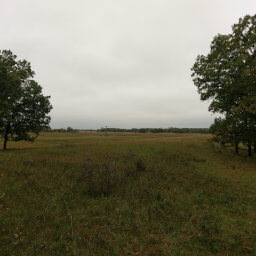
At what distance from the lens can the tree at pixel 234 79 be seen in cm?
1633

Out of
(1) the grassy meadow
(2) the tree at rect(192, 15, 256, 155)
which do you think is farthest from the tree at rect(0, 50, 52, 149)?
(2) the tree at rect(192, 15, 256, 155)

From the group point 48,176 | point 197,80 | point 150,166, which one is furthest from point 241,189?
point 197,80

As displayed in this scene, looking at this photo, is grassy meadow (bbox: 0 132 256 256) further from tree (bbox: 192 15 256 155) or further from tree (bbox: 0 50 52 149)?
tree (bbox: 0 50 52 149)

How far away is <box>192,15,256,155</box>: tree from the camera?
643 inches

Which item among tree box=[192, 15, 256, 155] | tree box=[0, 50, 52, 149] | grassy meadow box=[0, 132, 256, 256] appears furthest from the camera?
tree box=[0, 50, 52, 149]

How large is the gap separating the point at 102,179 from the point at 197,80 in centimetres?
1994

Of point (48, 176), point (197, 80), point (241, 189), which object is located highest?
point (197, 80)

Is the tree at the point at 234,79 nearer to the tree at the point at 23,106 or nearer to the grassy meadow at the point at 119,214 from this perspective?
the grassy meadow at the point at 119,214

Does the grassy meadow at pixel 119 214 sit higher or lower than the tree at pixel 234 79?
lower

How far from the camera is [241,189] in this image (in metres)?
9.45

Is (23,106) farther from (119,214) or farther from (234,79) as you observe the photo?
(234,79)

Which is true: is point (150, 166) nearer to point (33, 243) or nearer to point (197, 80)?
point (33, 243)

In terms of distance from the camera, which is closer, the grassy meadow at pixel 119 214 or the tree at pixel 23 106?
the grassy meadow at pixel 119 214

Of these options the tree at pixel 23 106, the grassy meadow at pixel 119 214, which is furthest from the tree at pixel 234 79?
the tree at pixel 23 106
